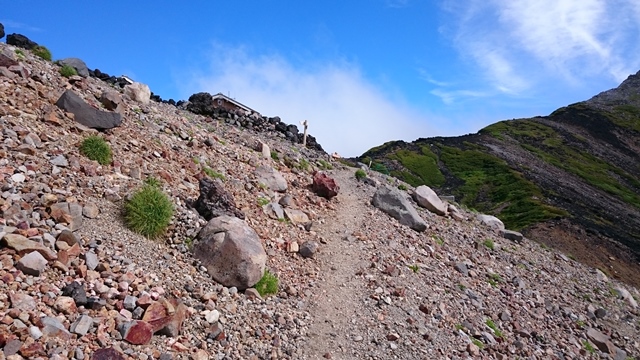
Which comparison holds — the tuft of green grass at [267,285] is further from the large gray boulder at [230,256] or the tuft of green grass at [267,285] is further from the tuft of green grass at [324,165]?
the tuft of green grass at [324,165]

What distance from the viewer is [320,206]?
1966 centimetres

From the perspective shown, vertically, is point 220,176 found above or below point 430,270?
above

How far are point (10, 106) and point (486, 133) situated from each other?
137 m

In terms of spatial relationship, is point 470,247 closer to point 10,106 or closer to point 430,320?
point 430,320

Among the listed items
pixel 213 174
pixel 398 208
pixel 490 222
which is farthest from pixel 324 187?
pixel 490 222

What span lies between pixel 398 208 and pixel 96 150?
44.4 feet

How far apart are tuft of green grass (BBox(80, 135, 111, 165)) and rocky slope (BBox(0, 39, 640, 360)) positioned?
273 millimetres

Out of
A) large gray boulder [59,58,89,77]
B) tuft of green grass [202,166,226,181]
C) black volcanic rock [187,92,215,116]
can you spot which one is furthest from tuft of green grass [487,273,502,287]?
large gray boulder [59,58,89,77]

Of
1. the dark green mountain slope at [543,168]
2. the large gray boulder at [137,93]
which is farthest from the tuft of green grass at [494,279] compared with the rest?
the dark green mountain slope at [543,168]

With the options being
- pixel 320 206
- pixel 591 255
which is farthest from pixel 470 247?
pixel 591 255

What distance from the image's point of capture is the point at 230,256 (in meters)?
11.6

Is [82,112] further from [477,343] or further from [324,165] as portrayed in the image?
[477,343]

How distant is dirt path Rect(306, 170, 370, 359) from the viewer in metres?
11.3

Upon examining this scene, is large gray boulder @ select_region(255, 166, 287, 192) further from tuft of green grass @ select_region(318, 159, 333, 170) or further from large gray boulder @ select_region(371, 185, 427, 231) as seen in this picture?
tuft of green grass @ select_region(318, 159, 333, 170)
